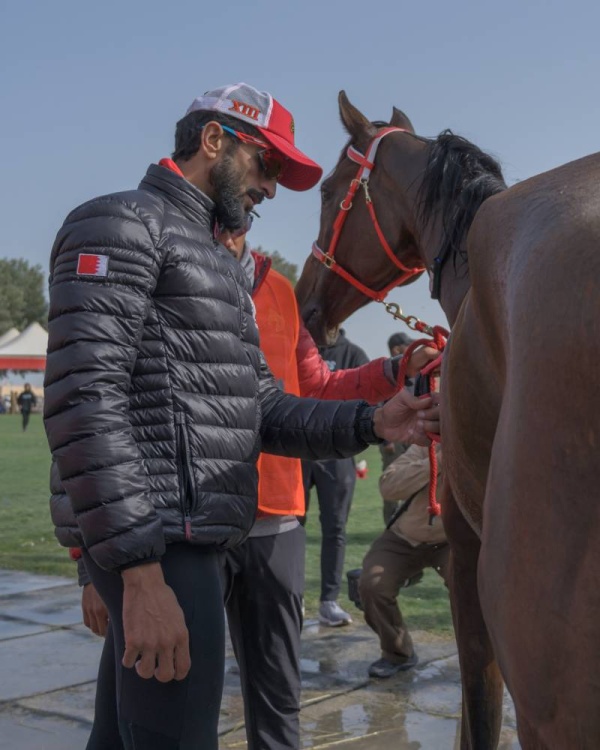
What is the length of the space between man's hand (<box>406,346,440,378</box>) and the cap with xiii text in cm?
74

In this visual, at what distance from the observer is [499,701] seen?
239 cm

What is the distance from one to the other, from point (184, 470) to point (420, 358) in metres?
1.21

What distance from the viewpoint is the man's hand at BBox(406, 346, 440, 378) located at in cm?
305

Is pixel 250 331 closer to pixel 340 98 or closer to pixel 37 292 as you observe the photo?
pixel 340 98

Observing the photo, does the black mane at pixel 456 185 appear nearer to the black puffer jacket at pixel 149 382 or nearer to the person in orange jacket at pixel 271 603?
the person in orange jacket at pixel 271 603

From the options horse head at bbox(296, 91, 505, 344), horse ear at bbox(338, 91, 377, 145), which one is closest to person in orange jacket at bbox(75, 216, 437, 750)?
horse head at bbox(296, 91, 505, 344)

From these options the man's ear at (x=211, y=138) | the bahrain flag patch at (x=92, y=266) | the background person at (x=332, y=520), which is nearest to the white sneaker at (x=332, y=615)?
the background person at (x=332, y=520)

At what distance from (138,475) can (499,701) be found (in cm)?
110

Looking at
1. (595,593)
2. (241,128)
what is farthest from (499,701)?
(241,128)

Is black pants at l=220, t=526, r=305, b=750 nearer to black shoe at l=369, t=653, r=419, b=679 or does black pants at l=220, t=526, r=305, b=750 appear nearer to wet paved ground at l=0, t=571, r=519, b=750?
wet paved ground at l=0, t=571, r=519, b=750

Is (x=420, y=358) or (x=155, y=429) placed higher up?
(x=420, y=358)

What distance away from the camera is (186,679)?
2074 mm

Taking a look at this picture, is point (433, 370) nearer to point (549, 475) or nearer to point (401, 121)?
point (549, 475)

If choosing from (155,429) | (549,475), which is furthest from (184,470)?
(549,475)
